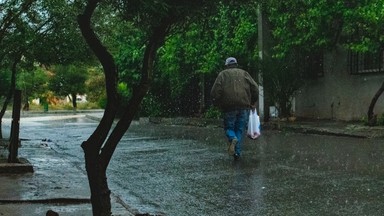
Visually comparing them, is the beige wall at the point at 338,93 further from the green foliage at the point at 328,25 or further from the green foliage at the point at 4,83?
the green foliage at the point at 4,83

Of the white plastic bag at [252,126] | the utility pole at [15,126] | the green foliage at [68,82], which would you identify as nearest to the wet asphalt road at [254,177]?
the white plastic bag at [252,126]

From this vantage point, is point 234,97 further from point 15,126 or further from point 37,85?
point 37,85

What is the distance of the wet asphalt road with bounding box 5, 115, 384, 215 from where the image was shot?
6699 mm

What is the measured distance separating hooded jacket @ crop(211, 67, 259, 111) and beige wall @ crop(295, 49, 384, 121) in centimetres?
857

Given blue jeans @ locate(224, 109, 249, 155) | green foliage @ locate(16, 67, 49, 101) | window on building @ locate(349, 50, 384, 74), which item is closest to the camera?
blue jeans @ locate(224, 109, 249, 155)

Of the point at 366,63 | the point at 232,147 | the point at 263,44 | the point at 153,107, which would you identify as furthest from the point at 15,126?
the point at 153,107

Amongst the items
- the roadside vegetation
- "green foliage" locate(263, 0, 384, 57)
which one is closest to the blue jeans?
the roadside vegetation

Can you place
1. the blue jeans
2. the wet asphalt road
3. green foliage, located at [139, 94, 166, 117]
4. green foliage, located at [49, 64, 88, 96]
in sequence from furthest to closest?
green foliage, located at [49, 64, 88, 96]
green foliage, located at [139, 94, 166, 117]
the blue jeans
the wet asphalt road

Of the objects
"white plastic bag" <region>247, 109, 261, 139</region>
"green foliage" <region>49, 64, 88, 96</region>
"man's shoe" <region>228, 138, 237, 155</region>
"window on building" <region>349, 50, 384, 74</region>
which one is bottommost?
"man's shoe" <region>228, 138, 237, 155</region>

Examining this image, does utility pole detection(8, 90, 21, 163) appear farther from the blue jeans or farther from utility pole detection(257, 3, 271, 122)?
utility pole detection(257, 3, 271, 122)

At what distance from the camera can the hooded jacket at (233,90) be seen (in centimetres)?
1141

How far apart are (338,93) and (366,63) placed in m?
1.82

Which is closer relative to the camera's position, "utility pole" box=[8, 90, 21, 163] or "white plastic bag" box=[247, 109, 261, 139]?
"utility pole" box=[8, 90, 21, 163]

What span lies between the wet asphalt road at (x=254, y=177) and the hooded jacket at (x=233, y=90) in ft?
3.24
